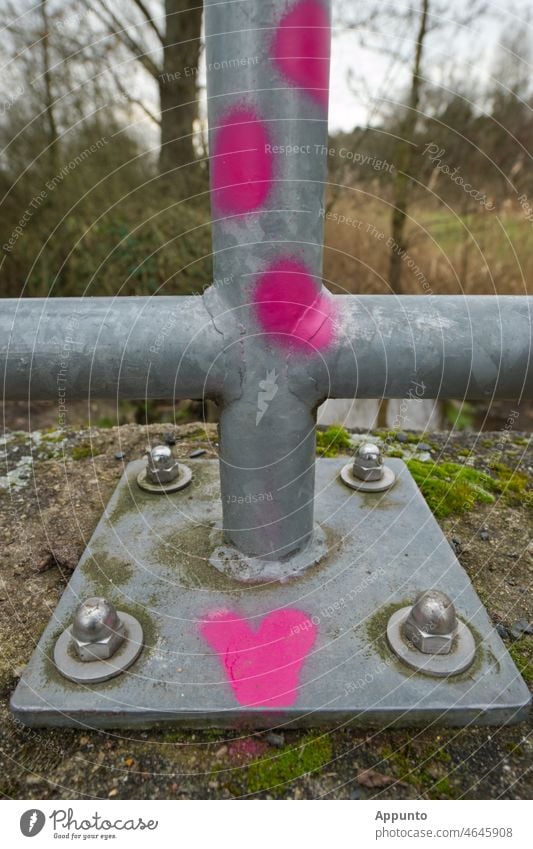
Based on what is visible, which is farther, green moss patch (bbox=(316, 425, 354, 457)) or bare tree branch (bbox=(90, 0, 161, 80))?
bare tree branch (bbox=(90, 0, 161, 80))

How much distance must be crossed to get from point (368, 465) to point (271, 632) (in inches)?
19.9

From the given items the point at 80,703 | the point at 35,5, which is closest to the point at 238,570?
the point at 80,703

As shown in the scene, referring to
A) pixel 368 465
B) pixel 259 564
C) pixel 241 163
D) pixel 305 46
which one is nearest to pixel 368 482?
pixel 368 465

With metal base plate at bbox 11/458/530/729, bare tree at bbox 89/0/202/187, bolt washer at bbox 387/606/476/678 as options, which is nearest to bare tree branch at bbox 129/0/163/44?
bare tree at bbox 89/0/202/187

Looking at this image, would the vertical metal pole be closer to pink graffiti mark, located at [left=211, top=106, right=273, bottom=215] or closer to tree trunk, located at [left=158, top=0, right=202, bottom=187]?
pink graffiti mark, located at [left=211, top=106, right=273, bottom=215]

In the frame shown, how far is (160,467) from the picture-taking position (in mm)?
1312

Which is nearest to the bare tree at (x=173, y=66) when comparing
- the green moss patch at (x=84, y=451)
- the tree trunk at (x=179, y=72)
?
the tree trunk at (x=179, y=72)

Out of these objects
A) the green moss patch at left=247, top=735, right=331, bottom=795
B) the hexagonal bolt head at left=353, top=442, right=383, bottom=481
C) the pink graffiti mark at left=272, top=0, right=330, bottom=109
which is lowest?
the green moss patch at left=247, top=735, right=331, bottom=795

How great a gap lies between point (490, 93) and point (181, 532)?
10.8ft

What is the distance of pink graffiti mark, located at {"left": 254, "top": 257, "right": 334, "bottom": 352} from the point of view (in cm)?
89

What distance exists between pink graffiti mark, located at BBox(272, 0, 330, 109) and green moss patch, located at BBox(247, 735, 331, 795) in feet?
2.97

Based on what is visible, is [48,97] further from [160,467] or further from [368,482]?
[368,482]

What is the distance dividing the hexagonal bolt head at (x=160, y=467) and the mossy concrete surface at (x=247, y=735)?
0.15 meters

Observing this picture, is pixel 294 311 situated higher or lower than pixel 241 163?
lower
